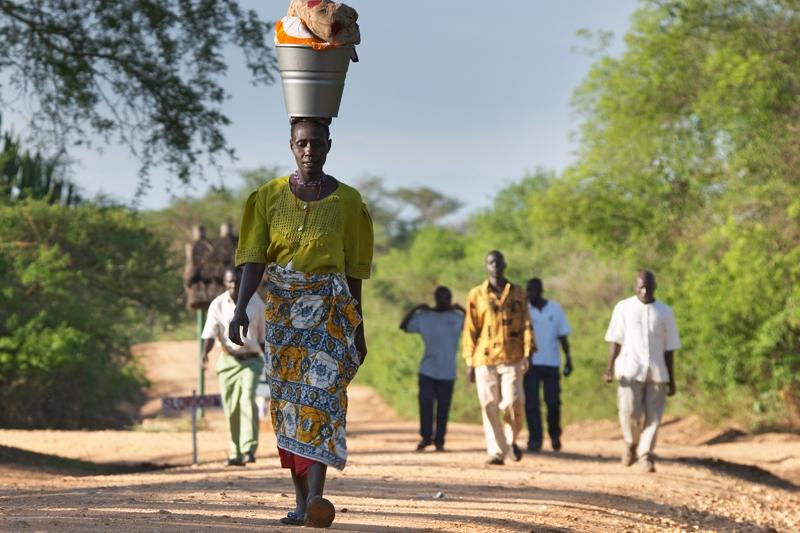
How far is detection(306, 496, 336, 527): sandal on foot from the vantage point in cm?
757

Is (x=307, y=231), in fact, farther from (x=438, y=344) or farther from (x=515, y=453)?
(x=438, y=344)

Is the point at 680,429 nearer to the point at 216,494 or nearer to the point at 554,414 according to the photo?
the point at 554,414

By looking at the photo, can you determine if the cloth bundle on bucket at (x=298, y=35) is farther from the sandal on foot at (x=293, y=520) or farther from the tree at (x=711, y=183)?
the tree at (x=711, y=183)

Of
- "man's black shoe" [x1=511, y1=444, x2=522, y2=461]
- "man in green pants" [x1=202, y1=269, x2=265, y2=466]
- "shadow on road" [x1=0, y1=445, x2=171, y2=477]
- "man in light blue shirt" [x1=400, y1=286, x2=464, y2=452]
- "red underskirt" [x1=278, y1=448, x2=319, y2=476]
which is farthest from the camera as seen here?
"man in light blue shirt" [x1=400, y1=286, x2=464, y2=452]

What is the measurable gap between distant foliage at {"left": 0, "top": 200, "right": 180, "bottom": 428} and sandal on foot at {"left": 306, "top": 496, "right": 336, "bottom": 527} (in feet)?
59.1

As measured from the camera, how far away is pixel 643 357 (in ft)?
46.9

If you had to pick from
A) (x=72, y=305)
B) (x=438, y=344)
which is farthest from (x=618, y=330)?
(x=72, y=305)

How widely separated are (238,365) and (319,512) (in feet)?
21.8

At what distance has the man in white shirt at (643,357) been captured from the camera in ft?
47.0

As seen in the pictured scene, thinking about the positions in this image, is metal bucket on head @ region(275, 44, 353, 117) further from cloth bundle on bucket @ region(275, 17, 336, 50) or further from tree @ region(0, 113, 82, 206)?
tree @ region(0, 113, 82, 206)

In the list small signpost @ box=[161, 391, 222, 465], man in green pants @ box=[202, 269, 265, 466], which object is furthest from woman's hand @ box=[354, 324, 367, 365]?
small signpost @ box=[161, 391, 222, 465]

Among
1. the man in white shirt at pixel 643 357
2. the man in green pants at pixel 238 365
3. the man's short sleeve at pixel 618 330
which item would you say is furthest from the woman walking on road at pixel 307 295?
the man's short sleeve at pixel 618 330

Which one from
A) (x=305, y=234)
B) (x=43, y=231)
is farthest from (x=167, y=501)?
(x=43, y=231)

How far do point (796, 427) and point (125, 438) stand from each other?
39.6 feet
